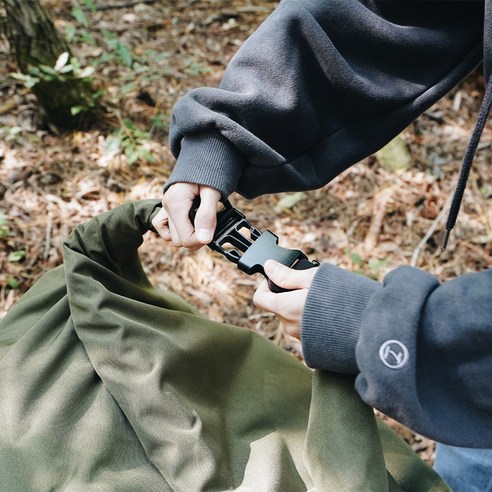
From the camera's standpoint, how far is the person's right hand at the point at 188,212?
1209mm

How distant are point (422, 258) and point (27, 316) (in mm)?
1849

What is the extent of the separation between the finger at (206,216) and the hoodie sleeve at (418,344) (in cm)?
33

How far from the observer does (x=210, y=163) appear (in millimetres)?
1252

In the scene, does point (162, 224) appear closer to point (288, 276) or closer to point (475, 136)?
point (288, 276)

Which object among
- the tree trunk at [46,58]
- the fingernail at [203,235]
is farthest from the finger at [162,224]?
the tree trunk at [46,58]

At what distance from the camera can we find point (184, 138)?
4.37 feet

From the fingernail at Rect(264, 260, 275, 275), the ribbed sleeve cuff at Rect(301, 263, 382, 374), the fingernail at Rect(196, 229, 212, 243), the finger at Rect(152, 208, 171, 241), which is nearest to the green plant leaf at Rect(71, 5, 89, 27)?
the finger at Rect(152, 208, 171, 241)

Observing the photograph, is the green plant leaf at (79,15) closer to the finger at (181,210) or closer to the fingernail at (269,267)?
the finger at (181,210)

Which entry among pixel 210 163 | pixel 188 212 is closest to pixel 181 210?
pixel 188 212

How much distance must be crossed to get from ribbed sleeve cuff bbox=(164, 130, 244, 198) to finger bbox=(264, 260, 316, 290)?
0.77 ft

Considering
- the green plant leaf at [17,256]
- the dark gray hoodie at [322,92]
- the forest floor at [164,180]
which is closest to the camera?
the dark gray hoodie at [322,92]

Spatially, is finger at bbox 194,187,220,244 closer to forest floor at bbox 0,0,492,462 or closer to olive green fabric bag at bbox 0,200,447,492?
olive green fabric bag at bbox 0,200,447,492

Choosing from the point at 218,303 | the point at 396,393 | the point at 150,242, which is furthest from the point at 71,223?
the point at 396,393

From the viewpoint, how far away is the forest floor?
7.95ft
